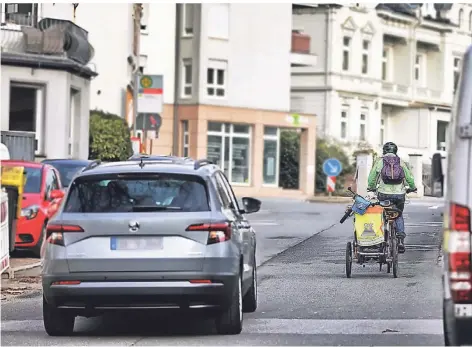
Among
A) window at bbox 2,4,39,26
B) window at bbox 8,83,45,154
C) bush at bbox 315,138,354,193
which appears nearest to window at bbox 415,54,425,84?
bush at bbox 315,138,354,193

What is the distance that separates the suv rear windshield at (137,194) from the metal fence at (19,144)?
1832 centimetres

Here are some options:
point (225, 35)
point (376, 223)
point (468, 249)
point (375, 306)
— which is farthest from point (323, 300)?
point (225, 35)

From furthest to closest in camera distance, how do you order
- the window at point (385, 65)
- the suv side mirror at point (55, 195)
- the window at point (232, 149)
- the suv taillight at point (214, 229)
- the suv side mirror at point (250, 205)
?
the window at point (385, 65) → the window at point (232, 149) → the suv side mirror at point (55, 195) → the suv side mirror at point (250, 205) → the suv taillight at point (214, 229)

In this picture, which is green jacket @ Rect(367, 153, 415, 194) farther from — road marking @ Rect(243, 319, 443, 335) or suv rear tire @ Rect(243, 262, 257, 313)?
road marking @ Rect(243, 319, 443, 335)

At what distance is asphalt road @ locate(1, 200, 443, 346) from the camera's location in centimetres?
1088

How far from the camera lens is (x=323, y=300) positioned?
1369 centimetres

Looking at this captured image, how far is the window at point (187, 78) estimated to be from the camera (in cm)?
5703

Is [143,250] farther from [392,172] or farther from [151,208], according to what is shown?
[392,172]

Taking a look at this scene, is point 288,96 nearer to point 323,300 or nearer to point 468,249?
point 323,300

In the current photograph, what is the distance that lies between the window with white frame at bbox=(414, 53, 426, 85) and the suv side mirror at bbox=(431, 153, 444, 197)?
210ft

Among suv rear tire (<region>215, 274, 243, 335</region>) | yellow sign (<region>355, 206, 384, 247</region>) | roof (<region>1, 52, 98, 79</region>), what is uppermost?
roof (<region>1, 52, 98, 79</region>)

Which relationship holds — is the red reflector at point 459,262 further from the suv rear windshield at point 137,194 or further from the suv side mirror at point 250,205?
the suv side mirror at point 250,205

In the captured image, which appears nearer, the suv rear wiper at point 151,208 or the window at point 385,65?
the suv rear wiper at point 151,208

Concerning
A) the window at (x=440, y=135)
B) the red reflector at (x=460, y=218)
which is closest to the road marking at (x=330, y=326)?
the red reflector at (x=460, y=218)
